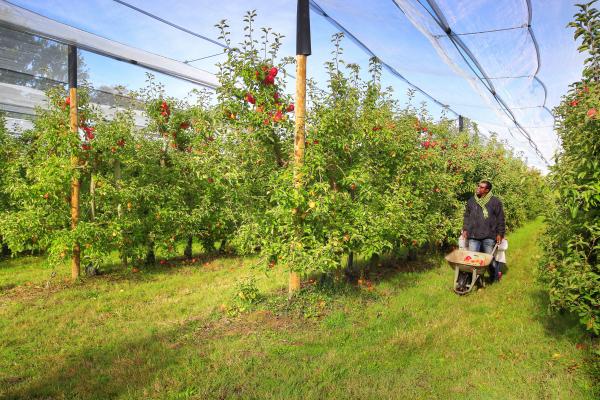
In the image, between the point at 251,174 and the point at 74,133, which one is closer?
the point at 251,174

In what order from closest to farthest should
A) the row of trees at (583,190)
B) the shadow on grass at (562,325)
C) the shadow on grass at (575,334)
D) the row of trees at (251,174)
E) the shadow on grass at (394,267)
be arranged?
1. the row of trees at (583,190)
2. the shadow on grass at (575,334)
3. the shadow on grass at (562,325)
4. the row of trees at (251,174)
5. the shadow on grass at (394,267)

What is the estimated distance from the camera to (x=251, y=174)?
5359 mm

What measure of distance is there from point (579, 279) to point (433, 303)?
99.5 inches

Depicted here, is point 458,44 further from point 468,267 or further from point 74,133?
point 74,133

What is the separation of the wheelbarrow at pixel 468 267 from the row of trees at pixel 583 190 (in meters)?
2.26

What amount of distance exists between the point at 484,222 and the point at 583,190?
3.51 m

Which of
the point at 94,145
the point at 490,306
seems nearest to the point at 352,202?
the point at 490,306

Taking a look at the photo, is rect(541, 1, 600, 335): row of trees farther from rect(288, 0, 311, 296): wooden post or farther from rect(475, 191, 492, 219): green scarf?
rect(475, 191, 492, 219): green scarf

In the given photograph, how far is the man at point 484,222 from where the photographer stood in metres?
6.97

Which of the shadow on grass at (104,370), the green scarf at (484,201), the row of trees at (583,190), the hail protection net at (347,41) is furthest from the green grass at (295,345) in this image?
the hail protection net at (347,41)

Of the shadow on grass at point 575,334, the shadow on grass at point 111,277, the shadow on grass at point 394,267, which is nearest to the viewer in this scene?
the shadow on grass at point 575,334

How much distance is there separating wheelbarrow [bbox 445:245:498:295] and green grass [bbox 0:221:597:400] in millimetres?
235

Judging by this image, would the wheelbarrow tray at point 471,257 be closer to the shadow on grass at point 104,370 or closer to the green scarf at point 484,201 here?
the green scarf at point 484,201

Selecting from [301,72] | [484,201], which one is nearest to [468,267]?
[484,201]
